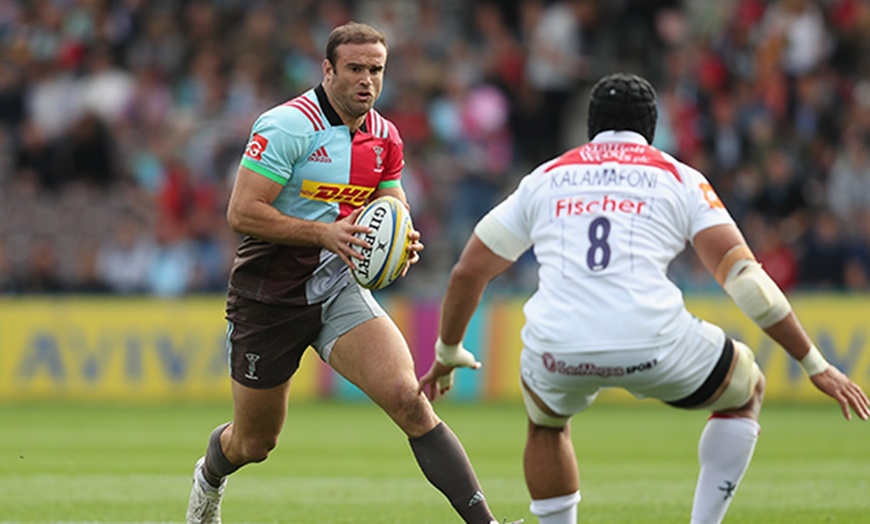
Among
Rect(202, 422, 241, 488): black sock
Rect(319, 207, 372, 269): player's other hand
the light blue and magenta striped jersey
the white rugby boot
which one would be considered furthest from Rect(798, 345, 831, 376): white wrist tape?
the white rugby boot

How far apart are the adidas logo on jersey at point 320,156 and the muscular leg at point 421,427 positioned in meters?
0.95

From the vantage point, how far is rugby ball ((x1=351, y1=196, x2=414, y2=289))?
22.9 feet

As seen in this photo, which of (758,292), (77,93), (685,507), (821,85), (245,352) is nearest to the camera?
(758,292)

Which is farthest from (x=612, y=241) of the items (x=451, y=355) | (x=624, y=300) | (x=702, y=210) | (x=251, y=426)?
(x=251, y=426)

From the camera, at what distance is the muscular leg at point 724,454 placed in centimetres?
622

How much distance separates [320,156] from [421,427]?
4.67ft

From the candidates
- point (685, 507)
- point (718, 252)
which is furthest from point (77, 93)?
point (718, 252)

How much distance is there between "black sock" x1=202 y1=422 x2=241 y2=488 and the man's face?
1.83m

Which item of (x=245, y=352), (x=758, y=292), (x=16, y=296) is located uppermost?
(x=758, y=292)

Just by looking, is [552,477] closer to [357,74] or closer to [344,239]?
[344,239]

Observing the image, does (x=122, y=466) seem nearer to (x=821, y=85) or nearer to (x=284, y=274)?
(x=284, y=274)

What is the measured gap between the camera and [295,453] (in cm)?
1235

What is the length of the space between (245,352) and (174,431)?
6924 millimetres

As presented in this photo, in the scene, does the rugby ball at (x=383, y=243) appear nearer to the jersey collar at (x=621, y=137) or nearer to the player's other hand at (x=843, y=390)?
the jersey collar at (x=621, y=137)
